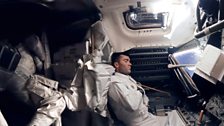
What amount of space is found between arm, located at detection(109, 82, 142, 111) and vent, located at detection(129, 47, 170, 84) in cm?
57

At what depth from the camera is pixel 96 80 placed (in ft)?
7.64

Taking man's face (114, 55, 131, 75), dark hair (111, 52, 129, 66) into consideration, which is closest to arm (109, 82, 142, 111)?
man's face (114, 55, 131, 75)

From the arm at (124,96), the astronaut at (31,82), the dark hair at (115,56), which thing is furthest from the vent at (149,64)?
the astronaut at (31,82)

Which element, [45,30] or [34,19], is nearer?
[34,19]

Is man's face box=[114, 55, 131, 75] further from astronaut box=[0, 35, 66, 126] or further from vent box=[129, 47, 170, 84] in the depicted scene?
astronaut box=[0, 35, 66, 126]

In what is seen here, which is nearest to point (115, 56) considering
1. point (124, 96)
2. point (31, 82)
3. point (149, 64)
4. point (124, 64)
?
point (124, 64)

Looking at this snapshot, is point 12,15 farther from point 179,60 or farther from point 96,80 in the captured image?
point 179,60

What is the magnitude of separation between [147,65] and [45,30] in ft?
3.93

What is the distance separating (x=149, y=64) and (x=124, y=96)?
734mm

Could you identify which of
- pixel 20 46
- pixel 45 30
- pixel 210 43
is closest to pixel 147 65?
pixel 210 43

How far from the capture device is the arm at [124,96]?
2.58 meters

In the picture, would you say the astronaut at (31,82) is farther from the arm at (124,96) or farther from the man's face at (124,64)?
the man's face at (124,64)

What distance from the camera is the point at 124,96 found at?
8.48ft

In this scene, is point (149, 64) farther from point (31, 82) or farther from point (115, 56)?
point (31, 82)
